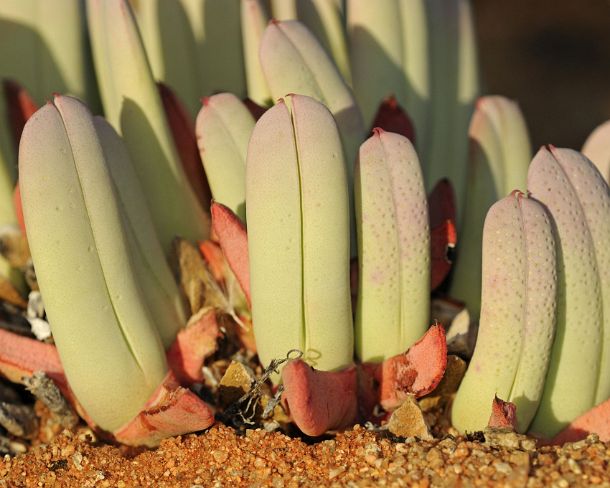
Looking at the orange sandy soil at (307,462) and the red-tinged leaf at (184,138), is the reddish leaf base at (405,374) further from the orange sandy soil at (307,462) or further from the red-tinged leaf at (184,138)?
the red-tinged leaf at (184,138)

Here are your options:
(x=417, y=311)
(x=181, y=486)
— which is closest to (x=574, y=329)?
(x=417, y=311)

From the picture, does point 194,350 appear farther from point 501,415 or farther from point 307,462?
point 501,415

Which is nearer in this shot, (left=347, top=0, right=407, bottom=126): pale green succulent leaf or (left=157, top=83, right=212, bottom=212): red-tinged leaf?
(left=157, top=83, right=212, bottom=212): red-tinged leaf

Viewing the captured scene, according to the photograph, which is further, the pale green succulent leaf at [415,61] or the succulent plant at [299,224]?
the pale green succulent leaf at [415,61]

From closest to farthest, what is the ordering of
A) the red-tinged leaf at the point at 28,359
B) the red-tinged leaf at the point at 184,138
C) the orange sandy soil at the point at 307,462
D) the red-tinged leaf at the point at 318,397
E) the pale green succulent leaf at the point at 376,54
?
1. the orange sandy soil at the point at 307,462
2. the red-tinged leaf at the point at 318,397
3. the red-tinged leaf at the point at 28,359
4. the red-tinged leaf at the point at 184,138
5. the pale green succulent leaf at the point at 376,54

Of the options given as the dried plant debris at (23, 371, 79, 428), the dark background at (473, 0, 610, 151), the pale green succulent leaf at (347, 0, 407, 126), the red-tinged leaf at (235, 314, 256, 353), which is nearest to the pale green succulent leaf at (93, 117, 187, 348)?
the red-tinged leaf at (235, 314, 256, 353)

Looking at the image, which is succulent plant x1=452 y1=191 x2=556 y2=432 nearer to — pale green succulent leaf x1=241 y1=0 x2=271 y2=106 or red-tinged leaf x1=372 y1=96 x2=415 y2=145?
red-tinged leaf x1=372 y1=96 x2=415 y2=145

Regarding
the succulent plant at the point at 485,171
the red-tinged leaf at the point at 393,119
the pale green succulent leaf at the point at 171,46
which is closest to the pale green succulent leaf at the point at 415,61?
the succulent plant at the point at 485,171

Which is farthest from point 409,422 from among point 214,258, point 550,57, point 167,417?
point 550,57
